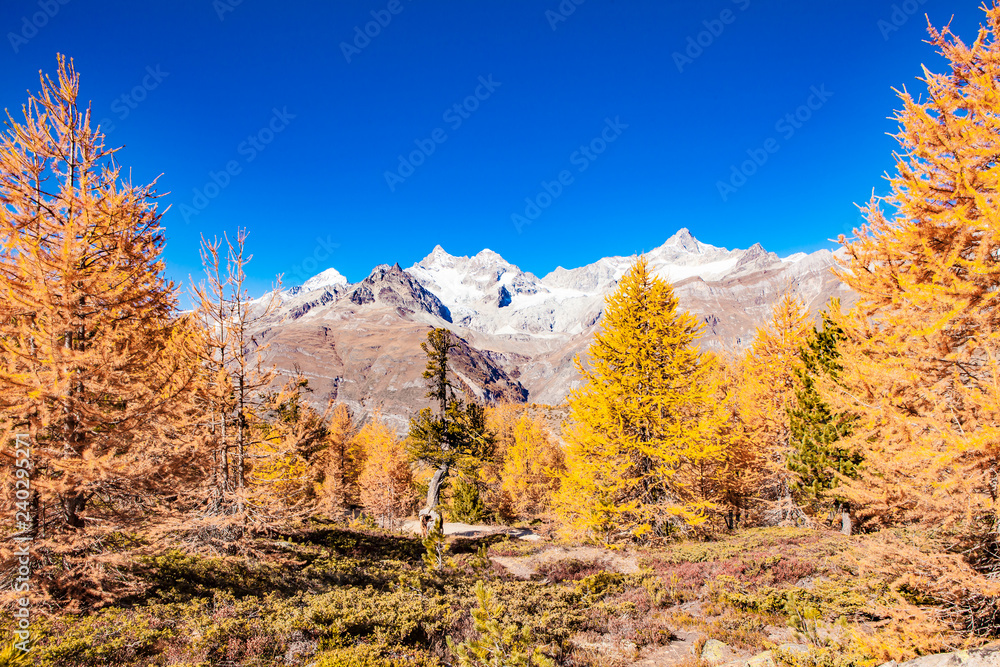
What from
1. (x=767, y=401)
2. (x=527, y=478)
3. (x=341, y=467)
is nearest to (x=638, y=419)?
(x=767, y=401)

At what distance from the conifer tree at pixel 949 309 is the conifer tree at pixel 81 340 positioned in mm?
11378

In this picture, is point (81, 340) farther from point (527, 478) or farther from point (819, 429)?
point (527, 478)

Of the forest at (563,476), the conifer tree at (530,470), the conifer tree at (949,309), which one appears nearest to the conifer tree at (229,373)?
the forest at (563,476)

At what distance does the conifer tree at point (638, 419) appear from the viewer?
43.0 feet

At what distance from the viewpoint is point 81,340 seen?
7.67m

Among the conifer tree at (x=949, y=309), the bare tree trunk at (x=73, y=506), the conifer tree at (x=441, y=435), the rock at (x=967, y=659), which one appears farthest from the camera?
the conifer tree at (x=441, y=435)

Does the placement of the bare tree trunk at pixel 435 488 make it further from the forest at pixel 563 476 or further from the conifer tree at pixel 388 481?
the forest at pixel 563 476

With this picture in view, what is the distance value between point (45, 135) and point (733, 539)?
21.2 m

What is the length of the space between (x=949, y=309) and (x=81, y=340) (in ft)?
46.4

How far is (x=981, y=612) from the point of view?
4641mm

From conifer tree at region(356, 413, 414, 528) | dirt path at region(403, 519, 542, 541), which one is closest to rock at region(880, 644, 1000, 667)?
dirt path at region(403, 519, 542, 541)

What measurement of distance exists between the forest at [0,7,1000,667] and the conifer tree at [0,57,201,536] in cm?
5

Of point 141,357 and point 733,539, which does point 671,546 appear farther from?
point 141,357

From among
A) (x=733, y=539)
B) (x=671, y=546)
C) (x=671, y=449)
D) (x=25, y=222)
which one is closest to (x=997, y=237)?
(x=671, y=449)
